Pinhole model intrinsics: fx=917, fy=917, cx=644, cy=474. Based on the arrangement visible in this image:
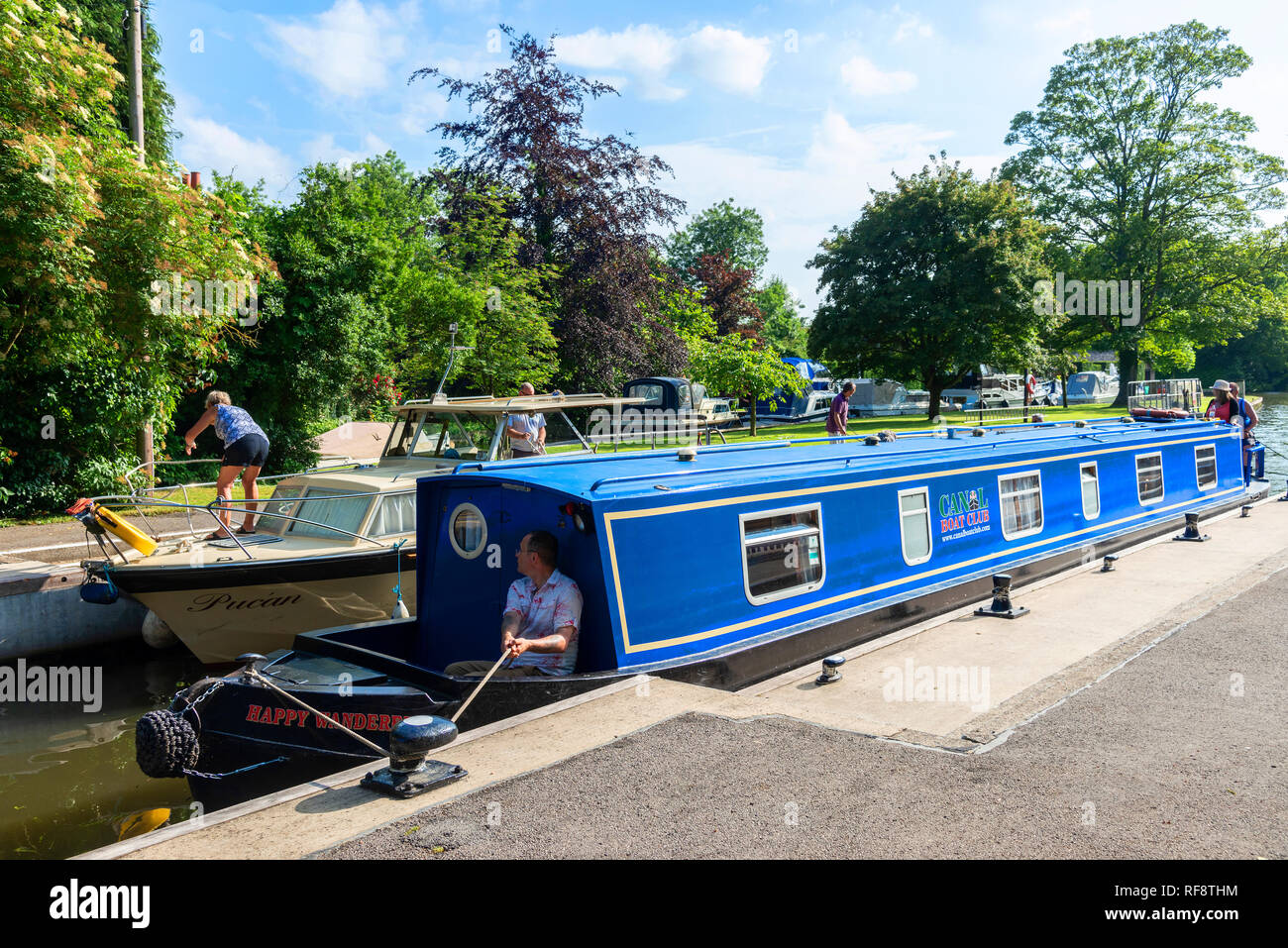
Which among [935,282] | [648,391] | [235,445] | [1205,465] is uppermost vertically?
[935,282]

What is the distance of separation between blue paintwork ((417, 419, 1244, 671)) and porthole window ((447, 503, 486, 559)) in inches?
2.9

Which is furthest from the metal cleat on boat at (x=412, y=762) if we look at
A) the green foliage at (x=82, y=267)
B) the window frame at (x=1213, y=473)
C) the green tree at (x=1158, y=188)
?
the green tree at (x=1158, y=188)

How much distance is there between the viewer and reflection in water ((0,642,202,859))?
22.1 feet

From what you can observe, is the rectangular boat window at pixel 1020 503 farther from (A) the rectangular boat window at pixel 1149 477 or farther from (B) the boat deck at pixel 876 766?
(A) the rectangular boat window at pixel 1149 477


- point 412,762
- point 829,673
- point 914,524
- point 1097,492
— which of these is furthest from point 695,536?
point 1097,492

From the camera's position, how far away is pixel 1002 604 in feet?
28.2

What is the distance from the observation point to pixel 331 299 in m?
20.5

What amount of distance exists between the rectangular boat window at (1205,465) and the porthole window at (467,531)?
12708 millimetres

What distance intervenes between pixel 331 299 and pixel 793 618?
53.4 feet

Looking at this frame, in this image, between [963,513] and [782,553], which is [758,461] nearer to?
[782,553]

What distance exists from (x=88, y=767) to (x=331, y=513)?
328 centimetres

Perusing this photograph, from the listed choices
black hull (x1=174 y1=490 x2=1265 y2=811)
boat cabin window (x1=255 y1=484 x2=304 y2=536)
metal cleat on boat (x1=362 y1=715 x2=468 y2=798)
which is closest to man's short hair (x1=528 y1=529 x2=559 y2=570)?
black hull (x1=174 y1=490 x2=1265 y2=811)

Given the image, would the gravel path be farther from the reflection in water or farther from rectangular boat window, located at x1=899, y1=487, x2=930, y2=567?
the reflection in water
